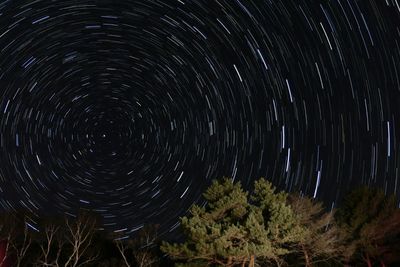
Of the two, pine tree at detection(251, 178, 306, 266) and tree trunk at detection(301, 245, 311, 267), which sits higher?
pine tree at detection(251, 178, 306, 266)

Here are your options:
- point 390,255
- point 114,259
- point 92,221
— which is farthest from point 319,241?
point 92,221

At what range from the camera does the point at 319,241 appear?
20.9m

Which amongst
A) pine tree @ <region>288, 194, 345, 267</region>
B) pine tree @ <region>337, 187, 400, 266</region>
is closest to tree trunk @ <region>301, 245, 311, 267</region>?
pine tree @ <region>288, 194, 345, 267</region>

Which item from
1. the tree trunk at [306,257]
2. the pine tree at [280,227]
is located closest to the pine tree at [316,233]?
the tree trunk at [306,257]

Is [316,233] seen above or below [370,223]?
below

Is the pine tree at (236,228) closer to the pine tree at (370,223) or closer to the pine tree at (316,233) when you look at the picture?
the pine tree at (316,233)

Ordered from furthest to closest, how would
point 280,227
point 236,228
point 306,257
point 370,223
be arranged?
1. point 370,223
2. point 306,257
3. point 280,227
4. point 236,228

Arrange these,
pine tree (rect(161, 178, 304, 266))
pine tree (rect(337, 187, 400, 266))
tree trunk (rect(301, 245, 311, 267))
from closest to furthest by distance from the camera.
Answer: pine tree (rect(161, 178, 304, 266)) < tree trunk (rect(301, 245, 311, 267)) < pine tree (rect(337, 187, 400, 266))

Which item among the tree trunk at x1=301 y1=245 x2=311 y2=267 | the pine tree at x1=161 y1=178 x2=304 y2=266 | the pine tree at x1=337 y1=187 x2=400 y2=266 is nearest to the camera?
the pine tree at x1=161 y1=178 x2=304 y2=266

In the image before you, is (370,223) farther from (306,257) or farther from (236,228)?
(236,228)

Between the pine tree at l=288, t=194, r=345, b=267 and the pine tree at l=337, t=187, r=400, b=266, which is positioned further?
the pine tree at l=337, t=187, r=400, b=266

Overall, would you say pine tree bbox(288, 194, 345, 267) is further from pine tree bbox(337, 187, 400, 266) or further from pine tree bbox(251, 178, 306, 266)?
pine tree bbox(251, 178, 306, 266)

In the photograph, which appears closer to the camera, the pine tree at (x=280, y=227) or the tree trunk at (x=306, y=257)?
the pine tree at (x=280, y=227)

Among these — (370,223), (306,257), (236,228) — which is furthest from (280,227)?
(370,223)
